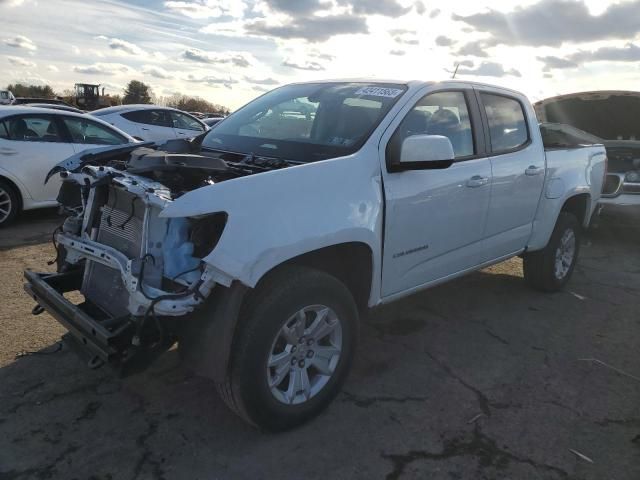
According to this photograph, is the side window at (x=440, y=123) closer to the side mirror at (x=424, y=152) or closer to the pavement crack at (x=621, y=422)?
the side mirror at (x=424, y=152)

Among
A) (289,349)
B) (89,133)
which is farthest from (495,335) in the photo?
(89,133)

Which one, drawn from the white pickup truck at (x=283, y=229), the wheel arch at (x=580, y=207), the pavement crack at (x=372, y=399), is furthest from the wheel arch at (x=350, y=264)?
the wheel arch at (x=580, y=207)

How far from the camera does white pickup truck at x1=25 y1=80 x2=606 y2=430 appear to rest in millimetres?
2637

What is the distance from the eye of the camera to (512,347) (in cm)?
432

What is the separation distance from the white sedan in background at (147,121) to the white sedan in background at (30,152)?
3485 mm

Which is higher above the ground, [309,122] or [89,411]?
[309,122]

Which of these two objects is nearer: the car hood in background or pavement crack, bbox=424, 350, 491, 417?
pavement crack, bbox=424, 350, 491, 417

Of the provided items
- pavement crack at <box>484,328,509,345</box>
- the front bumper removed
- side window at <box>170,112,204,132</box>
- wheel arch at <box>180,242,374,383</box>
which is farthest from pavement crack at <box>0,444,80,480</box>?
side window at <box>170,112,204,132</box>

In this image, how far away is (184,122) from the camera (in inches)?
504

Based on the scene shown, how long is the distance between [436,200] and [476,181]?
52cm

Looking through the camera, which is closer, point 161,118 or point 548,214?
point 548,214

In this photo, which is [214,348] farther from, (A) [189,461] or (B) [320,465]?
(B) [320,465]

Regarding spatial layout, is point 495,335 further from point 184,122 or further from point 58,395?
point 184,122

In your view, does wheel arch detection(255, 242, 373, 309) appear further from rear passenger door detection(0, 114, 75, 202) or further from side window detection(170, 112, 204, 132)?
side window detection(170, 112, 204, 132)
